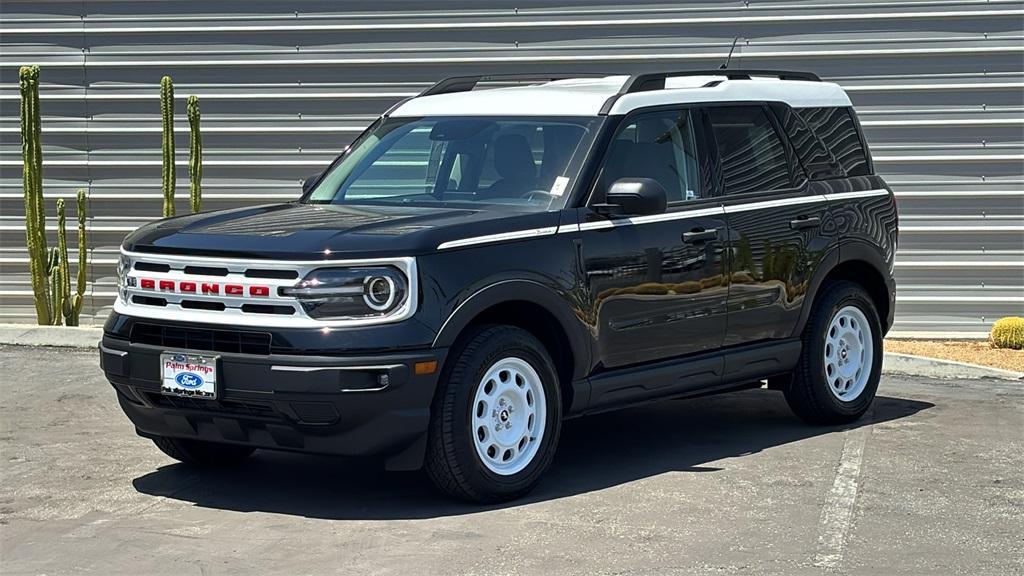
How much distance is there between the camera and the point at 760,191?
8.45 meters

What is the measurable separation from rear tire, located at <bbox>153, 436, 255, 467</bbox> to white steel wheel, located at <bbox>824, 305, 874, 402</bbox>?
318 cm

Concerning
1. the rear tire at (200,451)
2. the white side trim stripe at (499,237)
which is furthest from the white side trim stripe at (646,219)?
the rear tire at (200,451)

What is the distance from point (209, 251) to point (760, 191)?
305cm

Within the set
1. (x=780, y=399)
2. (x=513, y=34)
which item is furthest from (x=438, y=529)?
(x=513, y=34)

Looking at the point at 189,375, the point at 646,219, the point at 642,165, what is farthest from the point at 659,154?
the point at 189,375

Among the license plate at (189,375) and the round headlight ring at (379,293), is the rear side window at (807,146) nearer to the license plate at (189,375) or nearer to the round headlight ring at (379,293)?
the round headlight ring at (379,293)

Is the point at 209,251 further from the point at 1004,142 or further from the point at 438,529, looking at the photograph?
the point at 1004,142

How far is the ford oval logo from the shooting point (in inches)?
264

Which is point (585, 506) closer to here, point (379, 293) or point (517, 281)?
point (517, 281)

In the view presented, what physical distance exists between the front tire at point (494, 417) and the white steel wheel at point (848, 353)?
2.29 metres

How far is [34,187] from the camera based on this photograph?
41.4 ft

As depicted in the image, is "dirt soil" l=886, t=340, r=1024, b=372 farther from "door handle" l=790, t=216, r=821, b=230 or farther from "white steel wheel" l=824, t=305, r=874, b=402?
"door handle" l=790, t=216, r=821, b=230

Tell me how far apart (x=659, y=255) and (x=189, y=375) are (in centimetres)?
228

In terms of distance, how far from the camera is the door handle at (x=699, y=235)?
309 inches
